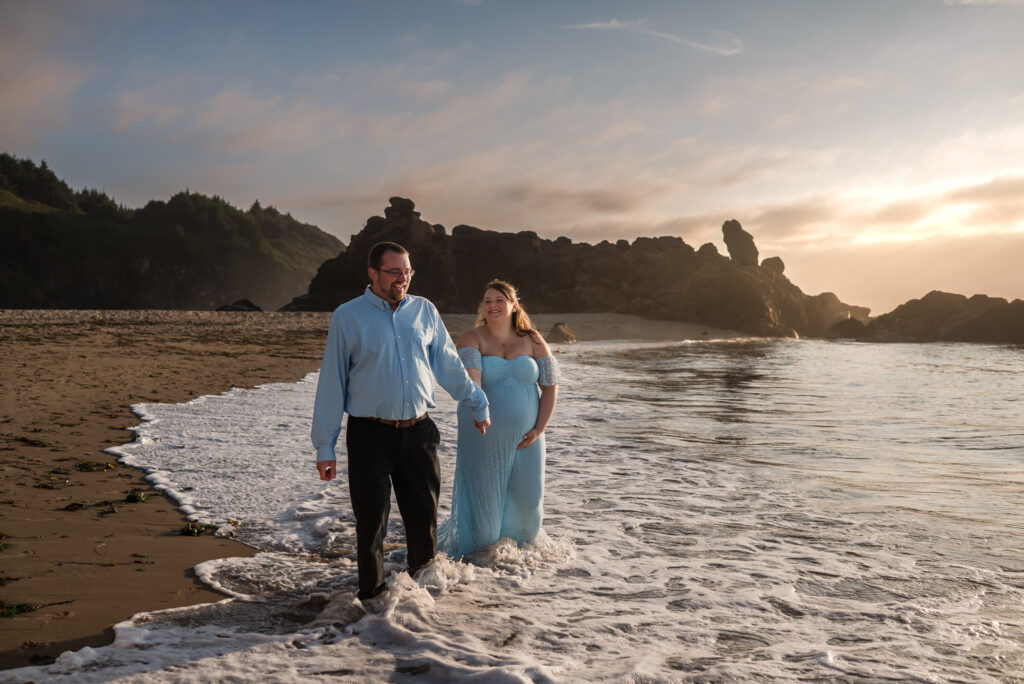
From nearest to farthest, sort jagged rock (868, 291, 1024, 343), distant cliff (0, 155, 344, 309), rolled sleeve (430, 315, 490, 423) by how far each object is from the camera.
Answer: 1. rolled sleeve (430, 315, 490, 423)
2. jagged rock (868, 291, 1024, 343)
3. distant cliff (0, 155, 344, 309)

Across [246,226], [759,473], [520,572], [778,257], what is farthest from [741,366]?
[246,226]

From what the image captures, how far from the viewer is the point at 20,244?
330ft

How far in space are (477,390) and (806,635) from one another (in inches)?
98.2

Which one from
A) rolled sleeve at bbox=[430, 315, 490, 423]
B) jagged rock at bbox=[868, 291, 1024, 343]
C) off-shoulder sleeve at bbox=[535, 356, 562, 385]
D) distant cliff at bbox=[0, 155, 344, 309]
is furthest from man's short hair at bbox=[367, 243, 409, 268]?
distant cliff at bbox=[0, 155, 344, 309]

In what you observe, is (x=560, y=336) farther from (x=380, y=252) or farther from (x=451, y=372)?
(x=380, y=252)

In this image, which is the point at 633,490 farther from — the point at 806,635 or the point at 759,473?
the point at 806,635

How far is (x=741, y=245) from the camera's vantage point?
95250 millimetres

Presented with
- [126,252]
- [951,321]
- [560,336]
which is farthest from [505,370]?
[126,252]

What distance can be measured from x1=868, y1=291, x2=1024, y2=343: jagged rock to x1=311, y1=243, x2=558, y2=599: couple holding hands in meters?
79.7

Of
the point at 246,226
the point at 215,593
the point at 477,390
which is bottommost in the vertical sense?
the point at 215,593

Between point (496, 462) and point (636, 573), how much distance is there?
137 centimetres

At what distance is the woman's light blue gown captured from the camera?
5043 mm

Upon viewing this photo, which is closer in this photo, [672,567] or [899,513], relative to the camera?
[672,567]

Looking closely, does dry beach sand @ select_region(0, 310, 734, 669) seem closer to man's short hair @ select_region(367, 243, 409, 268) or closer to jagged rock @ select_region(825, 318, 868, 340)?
man's short hair @ select_region(367, 243, 409, 268)
